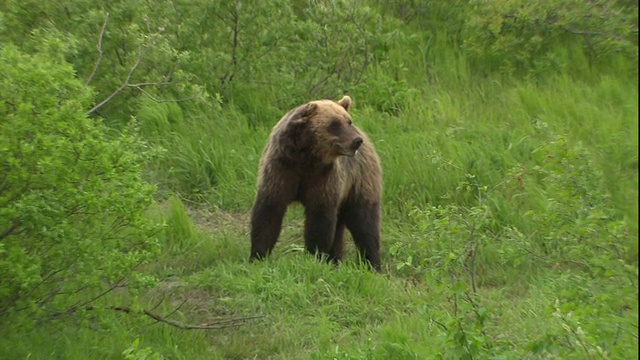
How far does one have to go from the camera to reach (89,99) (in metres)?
5.87

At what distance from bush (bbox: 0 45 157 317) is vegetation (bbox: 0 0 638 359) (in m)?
0.02

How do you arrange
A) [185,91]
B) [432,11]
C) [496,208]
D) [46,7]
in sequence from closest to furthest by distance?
1. [496,208]
2. [46,7]
3. [185,91]
4. [432,11]

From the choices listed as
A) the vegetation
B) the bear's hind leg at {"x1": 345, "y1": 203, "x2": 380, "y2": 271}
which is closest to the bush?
the vegetation

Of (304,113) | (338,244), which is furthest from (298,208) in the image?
(304,113)

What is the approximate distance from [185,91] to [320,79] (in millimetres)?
1580

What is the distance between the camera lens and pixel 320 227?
297 inches

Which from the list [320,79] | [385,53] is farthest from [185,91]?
[385,53]

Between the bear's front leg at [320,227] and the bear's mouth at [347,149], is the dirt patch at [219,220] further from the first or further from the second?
the bear's mouth at [347,149]

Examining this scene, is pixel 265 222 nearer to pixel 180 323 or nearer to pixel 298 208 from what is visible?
pixel 180 323

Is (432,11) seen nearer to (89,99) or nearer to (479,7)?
(479,7)

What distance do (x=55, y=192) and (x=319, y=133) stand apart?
2.39 meters

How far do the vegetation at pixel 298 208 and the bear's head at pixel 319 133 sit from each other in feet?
2.89

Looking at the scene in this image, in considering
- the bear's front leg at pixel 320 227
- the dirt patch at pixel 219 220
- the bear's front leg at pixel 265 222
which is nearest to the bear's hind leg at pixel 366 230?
the bear's front leg at pixel 320 227

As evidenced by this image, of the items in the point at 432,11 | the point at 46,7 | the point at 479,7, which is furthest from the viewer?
the point at 432,11
